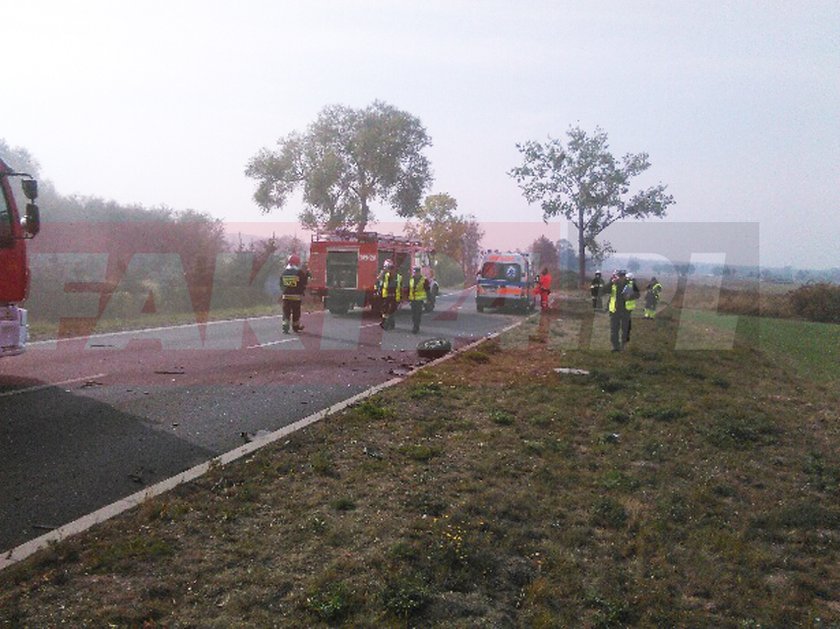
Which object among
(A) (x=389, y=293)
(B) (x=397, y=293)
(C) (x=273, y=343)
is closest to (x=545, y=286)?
(B) (x=397, y=293)

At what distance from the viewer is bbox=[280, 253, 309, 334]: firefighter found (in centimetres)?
1823

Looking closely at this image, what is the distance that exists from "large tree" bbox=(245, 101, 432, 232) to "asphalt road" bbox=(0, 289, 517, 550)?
3660 cm

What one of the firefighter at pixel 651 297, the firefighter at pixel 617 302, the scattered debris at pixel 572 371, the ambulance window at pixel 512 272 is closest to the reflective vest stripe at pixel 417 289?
the firefighter at pixel 617 302

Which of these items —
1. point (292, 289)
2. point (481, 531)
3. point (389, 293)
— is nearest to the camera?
point (481, 531)

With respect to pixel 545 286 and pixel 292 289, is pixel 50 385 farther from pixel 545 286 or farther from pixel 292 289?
pixel 545 286

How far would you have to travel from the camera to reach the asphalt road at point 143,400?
6.57 metres

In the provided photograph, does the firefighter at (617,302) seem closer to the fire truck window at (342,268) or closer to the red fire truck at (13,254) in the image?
the fire truck window at (342,268)

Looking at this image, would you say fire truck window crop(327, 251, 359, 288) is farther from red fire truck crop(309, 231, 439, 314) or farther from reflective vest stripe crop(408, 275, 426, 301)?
reflective vest stripe crop(408, 275, 426, 301)

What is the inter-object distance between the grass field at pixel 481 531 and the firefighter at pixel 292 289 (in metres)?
8.41

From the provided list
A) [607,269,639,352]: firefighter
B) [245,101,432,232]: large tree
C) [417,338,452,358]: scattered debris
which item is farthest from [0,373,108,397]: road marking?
[245,101,432,232]: large tree

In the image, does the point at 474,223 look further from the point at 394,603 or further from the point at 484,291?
the point at 394,603

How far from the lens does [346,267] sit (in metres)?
26.5

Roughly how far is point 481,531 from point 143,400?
576 cm

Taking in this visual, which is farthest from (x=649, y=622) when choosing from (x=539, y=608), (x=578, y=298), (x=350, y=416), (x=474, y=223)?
(x=474, y=223)
